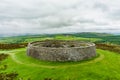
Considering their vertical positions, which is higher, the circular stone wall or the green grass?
the circular stone wall

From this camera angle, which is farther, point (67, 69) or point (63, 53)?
point (63, 53)

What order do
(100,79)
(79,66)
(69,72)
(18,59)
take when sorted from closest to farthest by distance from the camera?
(100,79), (69,72), (79,66), (18,59)

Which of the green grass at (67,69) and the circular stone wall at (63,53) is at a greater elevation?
the circular stone wall at (63,53)

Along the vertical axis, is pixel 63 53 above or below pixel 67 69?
above

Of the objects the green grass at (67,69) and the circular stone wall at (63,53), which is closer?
the green grass at (67,69)

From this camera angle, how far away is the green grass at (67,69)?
28.9 m

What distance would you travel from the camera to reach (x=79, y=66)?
106 ft

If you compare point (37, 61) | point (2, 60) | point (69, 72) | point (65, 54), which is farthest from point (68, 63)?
point (2, 60)

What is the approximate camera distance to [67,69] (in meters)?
31.0

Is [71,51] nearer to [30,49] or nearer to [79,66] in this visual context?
[79,66]

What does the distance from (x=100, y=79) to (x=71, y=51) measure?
31.2 ft

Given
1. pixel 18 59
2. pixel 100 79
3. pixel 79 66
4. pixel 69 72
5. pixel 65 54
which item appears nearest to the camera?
pixel 100 79

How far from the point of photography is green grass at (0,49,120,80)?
28.9 m

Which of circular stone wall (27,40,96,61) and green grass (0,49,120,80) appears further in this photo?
circular stone wall (27,40,96,61)
